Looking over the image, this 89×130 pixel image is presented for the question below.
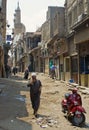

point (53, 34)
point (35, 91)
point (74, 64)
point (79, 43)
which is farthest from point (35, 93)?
point (53, 34)

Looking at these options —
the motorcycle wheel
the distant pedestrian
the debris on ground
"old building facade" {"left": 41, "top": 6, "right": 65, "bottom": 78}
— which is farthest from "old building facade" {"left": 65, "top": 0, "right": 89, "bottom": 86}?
the motorcycle wheel

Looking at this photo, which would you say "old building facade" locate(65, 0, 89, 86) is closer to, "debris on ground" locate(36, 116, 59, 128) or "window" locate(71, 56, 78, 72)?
"window" locate(71, 56, 78, 72)

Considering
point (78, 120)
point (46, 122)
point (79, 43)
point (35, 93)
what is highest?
point (79, 43)

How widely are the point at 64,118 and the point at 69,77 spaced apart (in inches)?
805

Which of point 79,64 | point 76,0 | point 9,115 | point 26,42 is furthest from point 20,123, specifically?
point 26,42

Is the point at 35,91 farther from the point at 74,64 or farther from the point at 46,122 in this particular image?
the point at 74,64

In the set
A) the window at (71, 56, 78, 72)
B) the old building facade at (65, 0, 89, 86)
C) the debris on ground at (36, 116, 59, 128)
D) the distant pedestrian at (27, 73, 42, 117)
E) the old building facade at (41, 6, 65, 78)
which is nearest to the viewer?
the debris on ground at (36, 116, 59, 128)

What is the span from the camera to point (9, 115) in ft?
45.2

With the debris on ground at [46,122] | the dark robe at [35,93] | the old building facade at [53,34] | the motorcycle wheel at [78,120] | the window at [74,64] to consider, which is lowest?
the debris on ground at [46,122]

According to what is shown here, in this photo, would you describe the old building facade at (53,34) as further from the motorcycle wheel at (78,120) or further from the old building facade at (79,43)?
the motorcycle wheel at (78,120)

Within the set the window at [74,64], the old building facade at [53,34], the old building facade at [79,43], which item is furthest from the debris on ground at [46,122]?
the old building facade at [53,34]

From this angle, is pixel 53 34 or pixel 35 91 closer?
pixel 35 91

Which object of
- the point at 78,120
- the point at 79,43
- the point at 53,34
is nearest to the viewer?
the point at 78,120

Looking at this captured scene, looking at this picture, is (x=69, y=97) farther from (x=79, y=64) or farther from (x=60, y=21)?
(x=60, y=21)
